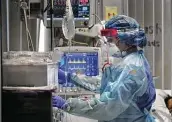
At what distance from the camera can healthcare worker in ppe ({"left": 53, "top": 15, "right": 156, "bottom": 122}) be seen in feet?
6.58

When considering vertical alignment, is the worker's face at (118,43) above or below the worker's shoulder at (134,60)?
above

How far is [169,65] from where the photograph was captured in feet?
11.1

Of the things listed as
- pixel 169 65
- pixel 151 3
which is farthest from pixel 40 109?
pixel 151 3

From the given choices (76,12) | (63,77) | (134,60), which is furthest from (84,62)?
(134,60)

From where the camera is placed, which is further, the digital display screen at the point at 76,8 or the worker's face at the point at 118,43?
the digital display screen at the point at 76,8

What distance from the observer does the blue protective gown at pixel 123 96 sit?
2.01 m

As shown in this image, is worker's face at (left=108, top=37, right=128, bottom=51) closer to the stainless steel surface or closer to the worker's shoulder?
the worker's shoulder

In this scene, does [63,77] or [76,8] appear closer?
[63,77]

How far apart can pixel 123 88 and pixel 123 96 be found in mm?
49

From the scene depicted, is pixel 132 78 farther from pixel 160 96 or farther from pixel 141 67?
pixel 160 96

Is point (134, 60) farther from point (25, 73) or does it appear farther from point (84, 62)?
point (25, 73)

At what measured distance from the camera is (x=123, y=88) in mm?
2025

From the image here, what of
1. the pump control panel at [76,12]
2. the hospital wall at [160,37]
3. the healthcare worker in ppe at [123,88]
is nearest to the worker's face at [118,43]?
the healthcare worker in ppe at [123,88]

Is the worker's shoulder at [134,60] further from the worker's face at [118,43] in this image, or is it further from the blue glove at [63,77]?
the blue glove at [63,77]
